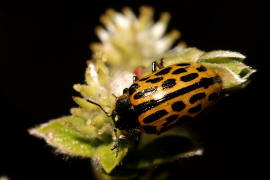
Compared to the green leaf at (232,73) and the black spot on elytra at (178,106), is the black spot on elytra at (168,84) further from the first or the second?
the green leaf at (232,73)

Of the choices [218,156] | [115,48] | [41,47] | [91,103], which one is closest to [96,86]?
[91,103]

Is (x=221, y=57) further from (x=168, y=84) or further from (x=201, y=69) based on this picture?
(x=168, y=84)

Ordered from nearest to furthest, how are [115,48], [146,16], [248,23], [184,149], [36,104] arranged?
[184,149], [115,48], [146,16], [36,104], [248,23]

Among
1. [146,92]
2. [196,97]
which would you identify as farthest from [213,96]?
[146,92]

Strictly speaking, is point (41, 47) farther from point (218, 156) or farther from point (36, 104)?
point (218, 156)

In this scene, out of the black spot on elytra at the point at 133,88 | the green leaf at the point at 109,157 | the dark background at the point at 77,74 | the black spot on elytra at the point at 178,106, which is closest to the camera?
the green leaf at the point at 109,157

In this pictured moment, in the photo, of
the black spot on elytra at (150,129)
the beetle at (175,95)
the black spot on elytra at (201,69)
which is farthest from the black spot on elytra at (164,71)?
the black spot on elytra at (150,129)
